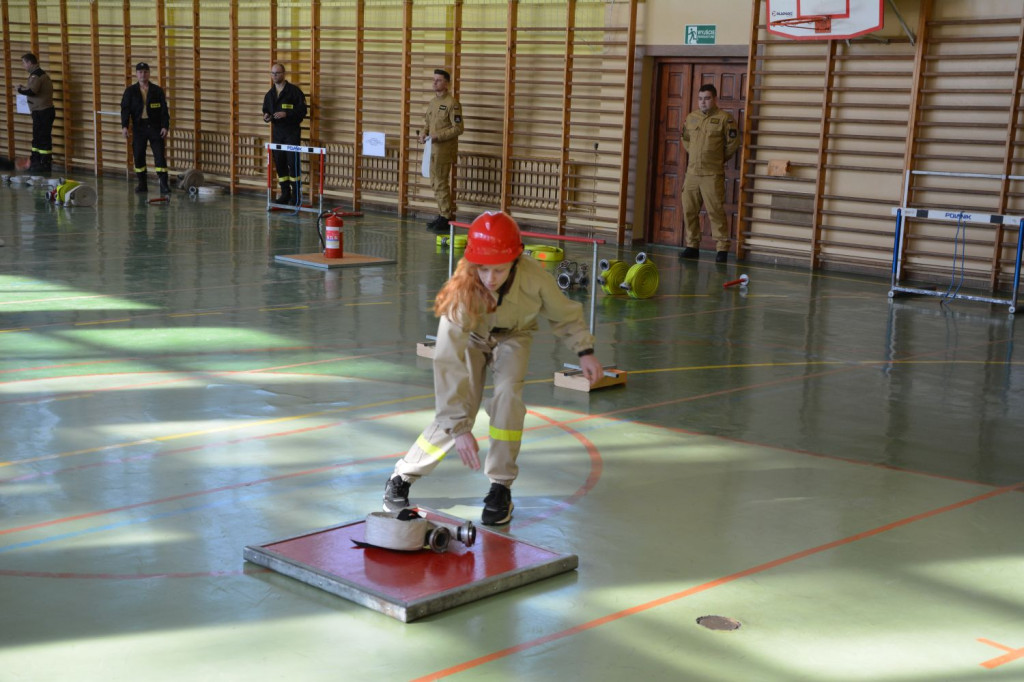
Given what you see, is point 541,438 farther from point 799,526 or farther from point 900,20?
point 900,20

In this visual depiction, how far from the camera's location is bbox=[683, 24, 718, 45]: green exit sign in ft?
49.8

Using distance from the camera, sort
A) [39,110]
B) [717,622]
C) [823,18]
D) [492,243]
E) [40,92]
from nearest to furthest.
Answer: [717,622] → [492,243] → [823,18] → [40,92] → [39,110]

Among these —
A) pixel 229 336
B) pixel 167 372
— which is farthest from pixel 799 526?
pixel 229 336

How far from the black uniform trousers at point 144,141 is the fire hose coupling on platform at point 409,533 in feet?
54.8

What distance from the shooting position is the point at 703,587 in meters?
4.37

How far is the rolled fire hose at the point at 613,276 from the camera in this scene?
11.5 meters

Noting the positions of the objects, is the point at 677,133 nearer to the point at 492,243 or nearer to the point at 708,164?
the point at 708,164

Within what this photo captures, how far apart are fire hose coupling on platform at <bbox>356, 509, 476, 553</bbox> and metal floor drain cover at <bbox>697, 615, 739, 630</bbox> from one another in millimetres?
953

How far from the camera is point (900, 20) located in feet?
43.7

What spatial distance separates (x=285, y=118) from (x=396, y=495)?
14912mm

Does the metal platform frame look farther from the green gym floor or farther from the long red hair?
the long red hair

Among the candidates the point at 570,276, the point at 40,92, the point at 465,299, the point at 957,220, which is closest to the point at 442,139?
the point at 570,276

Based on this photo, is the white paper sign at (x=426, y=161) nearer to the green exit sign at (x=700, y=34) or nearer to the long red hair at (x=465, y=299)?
the green exit sign at (x=700, y=34)

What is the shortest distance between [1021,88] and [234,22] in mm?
13685
